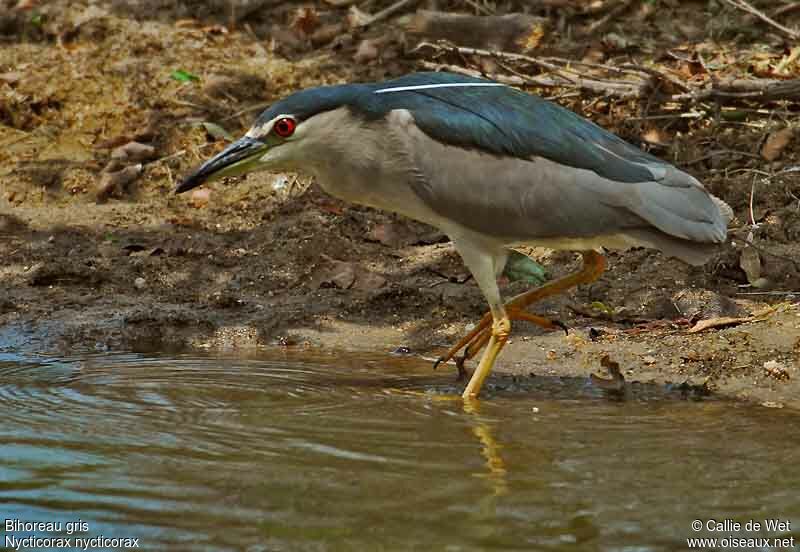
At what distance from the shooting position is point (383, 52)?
9.02 m

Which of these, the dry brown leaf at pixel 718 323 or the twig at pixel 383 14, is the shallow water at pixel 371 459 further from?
the twig at pixel 383 14

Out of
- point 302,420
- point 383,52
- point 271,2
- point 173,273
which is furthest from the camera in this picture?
point 271,2

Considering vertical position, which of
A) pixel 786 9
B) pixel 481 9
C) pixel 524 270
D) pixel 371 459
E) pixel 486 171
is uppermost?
pixel 486 171

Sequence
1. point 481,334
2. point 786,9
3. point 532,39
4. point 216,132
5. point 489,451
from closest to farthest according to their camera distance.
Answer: point 489,451
point 481,334
point 216,132
point 786,9
point 532,39

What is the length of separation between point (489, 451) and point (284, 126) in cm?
178

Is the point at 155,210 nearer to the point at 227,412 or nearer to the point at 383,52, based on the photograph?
the point at 383,52

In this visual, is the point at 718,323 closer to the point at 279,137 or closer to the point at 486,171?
the point at 486,171

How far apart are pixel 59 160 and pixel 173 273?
1.66 m

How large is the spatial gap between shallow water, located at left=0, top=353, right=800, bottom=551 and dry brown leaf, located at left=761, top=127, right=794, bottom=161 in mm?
2420

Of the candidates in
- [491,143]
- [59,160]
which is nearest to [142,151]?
[59,160]

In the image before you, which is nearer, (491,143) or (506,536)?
(506,536)

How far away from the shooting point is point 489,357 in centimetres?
564

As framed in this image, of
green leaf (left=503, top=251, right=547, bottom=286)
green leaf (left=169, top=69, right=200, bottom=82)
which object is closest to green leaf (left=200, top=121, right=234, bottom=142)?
green leaf (left=169, top=69, right=200, bottom=82)

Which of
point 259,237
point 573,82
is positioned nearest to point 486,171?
point 259,237
